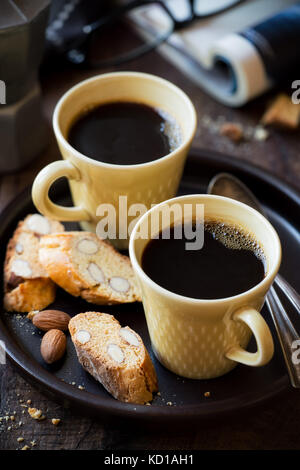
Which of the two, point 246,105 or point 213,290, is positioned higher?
A: point 213,290

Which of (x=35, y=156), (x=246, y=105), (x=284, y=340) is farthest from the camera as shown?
(x=246, y=105)

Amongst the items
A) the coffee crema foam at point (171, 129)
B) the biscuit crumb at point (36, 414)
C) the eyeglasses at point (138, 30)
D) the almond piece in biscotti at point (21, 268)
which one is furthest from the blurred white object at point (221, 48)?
the biscuit crumb at point (36, 414)

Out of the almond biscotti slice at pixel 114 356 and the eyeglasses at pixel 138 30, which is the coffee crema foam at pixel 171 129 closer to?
the almond biscotti slice at pixel 114 356

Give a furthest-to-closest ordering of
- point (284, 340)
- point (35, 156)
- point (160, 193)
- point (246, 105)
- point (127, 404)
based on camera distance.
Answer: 1. point (246, 105)
2. point (35, 156)
3. point (160, 193)
4. point (284, 340)
5. point (127, 404)

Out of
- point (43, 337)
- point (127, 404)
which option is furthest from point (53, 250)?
point (127, 404)

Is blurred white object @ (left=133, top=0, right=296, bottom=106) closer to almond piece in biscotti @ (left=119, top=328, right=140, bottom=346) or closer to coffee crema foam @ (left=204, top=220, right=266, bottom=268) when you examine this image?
coffee crema foam @ (left=204, top=220, right=266, bottom=268)

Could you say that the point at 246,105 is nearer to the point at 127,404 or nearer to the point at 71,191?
the point at 71,191

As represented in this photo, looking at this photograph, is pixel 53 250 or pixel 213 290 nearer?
pixel 213 290
